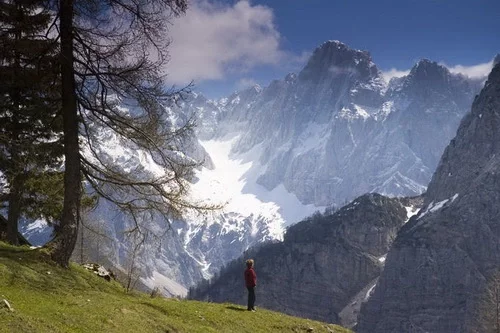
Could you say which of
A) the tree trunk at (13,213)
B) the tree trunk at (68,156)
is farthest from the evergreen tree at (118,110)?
the tree trunk at (13,213)

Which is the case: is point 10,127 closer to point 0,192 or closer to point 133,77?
point 0,192

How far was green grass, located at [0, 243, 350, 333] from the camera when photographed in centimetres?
1202

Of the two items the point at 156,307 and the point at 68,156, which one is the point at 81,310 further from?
the point at 68,156

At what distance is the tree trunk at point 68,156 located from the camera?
1689cm

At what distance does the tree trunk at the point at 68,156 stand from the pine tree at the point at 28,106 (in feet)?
1.74

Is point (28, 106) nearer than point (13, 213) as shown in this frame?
Yes

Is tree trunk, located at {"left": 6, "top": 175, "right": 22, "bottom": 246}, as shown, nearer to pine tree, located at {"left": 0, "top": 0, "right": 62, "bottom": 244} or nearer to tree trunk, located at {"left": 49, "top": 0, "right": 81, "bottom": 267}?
pine tree, located at {"left": 0, "top": 0, "right": 62, "bottom": 244}

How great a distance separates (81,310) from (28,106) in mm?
11608

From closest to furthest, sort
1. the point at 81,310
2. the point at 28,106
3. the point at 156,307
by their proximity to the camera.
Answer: the point at 81,310 < the point at 156,307 < the point at 28,106

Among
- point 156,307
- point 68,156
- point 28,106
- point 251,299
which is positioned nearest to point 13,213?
point 28,106

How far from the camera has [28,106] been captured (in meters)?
21.6

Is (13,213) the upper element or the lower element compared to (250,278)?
upper

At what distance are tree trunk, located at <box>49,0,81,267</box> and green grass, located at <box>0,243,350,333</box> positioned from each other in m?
0.66

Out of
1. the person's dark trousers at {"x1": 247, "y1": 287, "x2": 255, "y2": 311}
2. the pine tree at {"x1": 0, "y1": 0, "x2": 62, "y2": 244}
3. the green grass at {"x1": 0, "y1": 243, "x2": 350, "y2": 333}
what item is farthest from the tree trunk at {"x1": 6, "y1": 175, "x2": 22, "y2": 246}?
the person's dark trousers at {"x1": 247, "y1": 287, "x2": 255, "y2": 311}
